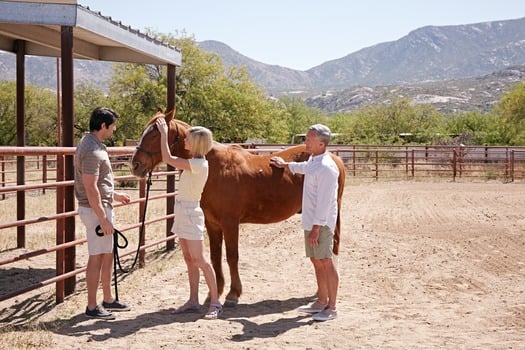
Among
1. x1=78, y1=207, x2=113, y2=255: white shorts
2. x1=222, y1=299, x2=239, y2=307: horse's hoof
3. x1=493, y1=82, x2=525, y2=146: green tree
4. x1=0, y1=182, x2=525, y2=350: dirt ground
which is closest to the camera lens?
x1=0, y1=182, x2=525, y2=350: dirt ground

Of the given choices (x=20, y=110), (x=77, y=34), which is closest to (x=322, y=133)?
(x=77, y=34)

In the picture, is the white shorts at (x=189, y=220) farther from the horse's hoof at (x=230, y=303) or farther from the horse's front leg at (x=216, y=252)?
the horse's hoof at (x=230, y=303)

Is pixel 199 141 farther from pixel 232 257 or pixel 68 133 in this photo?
pixel 68 133

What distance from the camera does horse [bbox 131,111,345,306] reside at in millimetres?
5734

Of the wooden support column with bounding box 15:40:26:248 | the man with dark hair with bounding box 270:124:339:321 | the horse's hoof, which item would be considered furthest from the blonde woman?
the wooden support column with bounding box 15:40:26:248

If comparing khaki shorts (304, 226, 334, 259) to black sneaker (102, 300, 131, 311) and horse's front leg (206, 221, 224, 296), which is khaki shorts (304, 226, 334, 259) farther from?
black sneaker (102, 300, 131, 311)

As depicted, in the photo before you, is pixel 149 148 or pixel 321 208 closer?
pixel 321 208

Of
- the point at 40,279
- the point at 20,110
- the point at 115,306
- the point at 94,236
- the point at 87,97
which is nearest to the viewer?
the point at 94,236

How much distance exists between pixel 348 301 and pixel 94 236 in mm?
2579

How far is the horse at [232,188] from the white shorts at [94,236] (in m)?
0.66

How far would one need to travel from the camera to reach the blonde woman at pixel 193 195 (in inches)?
208

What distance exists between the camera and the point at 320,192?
5285 mm

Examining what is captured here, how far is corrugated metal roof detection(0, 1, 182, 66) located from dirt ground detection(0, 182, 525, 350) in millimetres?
2759

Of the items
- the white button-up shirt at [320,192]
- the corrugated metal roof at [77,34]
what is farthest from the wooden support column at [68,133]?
the white button-up shirt at [320,192]
